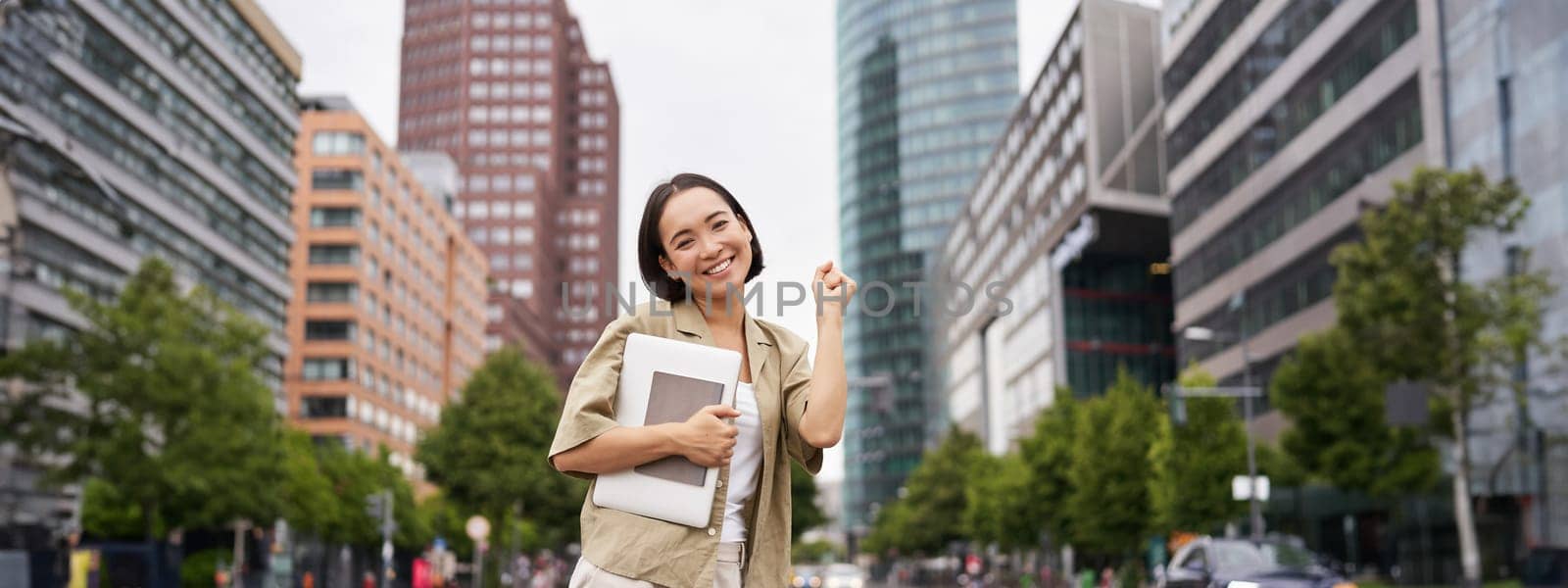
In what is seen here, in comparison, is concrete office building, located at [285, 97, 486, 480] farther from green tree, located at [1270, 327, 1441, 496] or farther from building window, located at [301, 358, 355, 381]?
green tree, located at [1270, 327, 1441, 496]

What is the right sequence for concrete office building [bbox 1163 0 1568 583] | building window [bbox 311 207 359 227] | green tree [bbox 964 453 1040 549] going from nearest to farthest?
concrete office building [bbox 1163 0 1568 583]
green tree [bbox 964 453 1040 549]
building window [bbox 311 207 359 227]

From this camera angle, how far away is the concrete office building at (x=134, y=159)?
34.8 metres

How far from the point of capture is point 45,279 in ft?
141

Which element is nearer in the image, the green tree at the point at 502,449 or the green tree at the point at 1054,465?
the green tree at the point at 502,449

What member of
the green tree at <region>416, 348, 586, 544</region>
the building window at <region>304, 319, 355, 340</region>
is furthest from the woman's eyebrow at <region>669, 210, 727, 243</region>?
the building window at <region>304, 319, 355, 340</region>

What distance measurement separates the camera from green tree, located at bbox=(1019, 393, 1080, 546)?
177ft

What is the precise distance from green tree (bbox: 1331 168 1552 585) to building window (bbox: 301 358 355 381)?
67613 millimetres

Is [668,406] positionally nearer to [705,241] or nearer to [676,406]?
[676,406]

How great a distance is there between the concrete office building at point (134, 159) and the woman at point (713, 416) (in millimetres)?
30858

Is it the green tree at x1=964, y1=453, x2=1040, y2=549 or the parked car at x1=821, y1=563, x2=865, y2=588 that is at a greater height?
the green tree at x1=964, y1=453, x2=1040, y2=549

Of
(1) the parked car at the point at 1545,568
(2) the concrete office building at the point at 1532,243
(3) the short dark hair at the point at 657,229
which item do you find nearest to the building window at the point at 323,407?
(2) the concrete office building at the point at 1532,243

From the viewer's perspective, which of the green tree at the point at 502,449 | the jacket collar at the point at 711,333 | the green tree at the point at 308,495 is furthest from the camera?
the green tree at the point at 308,495

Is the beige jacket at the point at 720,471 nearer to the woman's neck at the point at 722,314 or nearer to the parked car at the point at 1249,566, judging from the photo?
the woman's neck at the point at 722,314

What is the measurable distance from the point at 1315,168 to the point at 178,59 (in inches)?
1689
